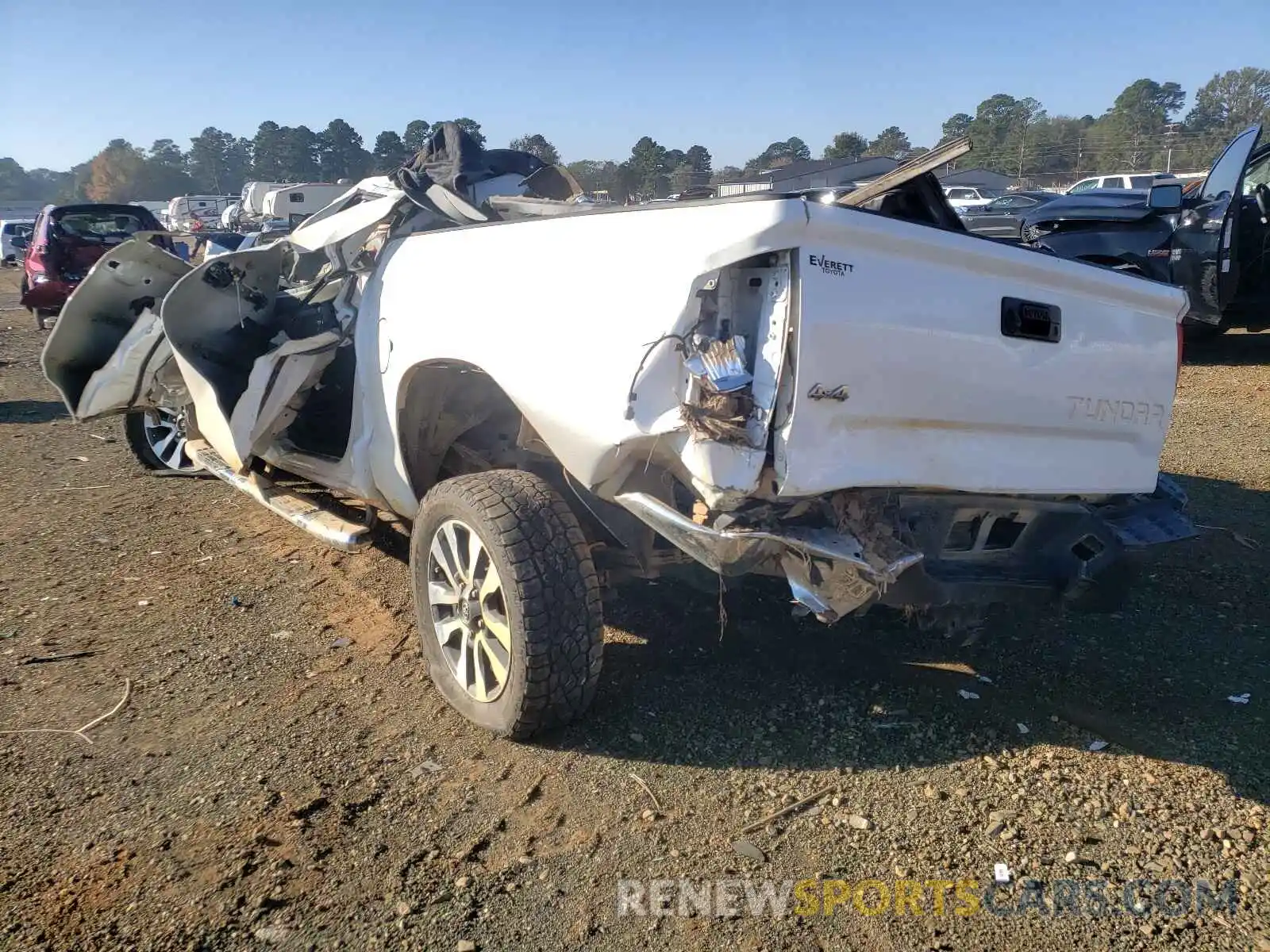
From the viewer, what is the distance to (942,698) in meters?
3.40

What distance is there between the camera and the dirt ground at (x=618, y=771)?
7.62ft

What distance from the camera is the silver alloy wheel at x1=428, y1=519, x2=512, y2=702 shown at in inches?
119

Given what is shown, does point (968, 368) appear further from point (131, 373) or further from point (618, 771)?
point (131, 373)

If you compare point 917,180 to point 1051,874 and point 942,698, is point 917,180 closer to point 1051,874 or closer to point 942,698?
point 942,698

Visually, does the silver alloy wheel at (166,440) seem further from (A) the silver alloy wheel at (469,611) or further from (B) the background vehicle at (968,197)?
(B) the background vehicle at (968,197)

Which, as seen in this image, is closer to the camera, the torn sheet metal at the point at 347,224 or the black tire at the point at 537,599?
the black tire at the point at 537,599

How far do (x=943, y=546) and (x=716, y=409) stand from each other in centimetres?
109

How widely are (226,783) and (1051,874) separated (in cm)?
245

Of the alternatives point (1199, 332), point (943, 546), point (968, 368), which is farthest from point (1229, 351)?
point (968, 368)

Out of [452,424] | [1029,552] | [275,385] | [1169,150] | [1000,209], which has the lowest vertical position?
[1029,552]

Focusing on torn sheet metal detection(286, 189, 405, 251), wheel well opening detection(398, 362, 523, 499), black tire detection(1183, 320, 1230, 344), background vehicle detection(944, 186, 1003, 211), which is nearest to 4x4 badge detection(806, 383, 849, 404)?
wheel well opening detection(398, 362, 523, 499)

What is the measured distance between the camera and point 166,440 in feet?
21.5

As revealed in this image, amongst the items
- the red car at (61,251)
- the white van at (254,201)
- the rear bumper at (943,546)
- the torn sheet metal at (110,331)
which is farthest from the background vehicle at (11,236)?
the rear bumper at (943,546)

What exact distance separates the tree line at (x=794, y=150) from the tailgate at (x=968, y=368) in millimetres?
2198
